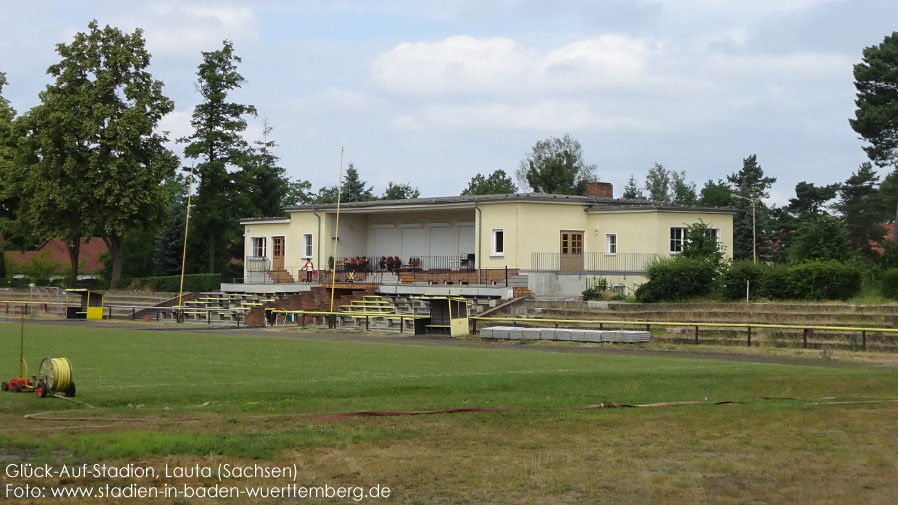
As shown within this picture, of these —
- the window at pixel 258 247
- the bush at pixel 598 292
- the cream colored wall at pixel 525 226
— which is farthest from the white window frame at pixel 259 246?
the bush at pixel 598 292

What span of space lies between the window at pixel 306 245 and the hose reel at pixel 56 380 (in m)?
43.6

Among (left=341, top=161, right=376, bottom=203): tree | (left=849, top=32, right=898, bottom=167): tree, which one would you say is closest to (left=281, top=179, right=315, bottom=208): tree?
(left=341, top=161, right=376, bottom=203): tree

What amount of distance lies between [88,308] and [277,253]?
12.4m

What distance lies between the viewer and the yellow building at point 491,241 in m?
50.2

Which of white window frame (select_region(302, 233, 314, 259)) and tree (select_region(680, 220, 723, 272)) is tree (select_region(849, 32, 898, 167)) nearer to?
tree (select_region(680, 220, 723, 272))

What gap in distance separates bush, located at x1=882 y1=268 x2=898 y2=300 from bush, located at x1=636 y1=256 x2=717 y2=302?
6.78 meters

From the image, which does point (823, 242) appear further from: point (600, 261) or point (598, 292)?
point (600, 261)

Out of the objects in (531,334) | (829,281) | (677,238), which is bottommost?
(531,334)

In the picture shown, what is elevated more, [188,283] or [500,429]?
[188,283]

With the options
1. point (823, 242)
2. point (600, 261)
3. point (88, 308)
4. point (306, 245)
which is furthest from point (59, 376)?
point (306, 245)

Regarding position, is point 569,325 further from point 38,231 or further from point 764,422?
point 38,231

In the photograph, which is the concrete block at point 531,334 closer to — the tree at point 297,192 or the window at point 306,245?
the window at point 306,245

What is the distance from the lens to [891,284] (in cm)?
3641

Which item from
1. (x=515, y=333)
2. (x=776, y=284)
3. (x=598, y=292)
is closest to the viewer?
(x=515, y=333)
